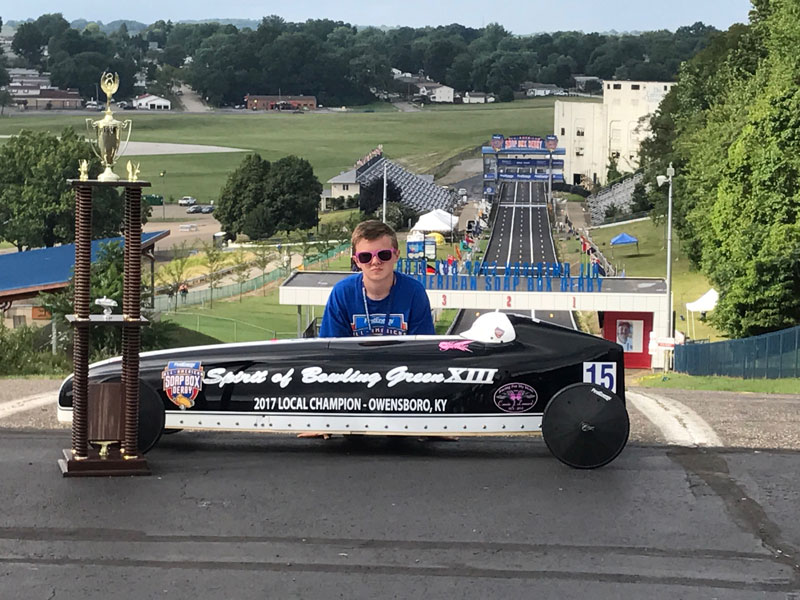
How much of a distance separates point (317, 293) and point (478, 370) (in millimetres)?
50394

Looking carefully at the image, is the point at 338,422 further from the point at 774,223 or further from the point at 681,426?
the point at 774,223

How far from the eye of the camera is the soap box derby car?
10.2m

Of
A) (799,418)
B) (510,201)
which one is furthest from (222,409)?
(510,201)

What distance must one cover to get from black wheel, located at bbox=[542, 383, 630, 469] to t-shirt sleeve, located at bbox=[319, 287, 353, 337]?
5.97 feet

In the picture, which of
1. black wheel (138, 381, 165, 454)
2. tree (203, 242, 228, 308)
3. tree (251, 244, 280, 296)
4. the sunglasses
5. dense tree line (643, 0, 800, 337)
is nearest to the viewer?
black wheel (138, 381, 165, 454)

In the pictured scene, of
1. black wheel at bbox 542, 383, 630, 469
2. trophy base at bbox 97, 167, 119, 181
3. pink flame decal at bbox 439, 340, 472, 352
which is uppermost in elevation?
trophy base at bbox 97, 167, 119, 181

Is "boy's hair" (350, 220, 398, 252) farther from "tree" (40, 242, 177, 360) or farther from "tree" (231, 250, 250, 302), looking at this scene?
"tree" (231, 250, 250, 302)

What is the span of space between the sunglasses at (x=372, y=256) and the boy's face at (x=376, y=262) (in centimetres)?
1

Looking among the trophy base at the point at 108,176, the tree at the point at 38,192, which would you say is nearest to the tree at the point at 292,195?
the tree at the point at 38,192

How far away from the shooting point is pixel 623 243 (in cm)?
10019

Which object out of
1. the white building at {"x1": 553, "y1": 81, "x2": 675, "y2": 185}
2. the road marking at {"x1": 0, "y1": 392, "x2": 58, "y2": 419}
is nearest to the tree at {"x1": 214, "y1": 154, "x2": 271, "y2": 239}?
the white building at {"x1": 553, "y1": 81, "x2": 675, "y2": 185}

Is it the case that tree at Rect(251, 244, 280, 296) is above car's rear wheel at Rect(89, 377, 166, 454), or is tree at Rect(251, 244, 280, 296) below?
below

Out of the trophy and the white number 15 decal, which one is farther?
the white number 15 decal

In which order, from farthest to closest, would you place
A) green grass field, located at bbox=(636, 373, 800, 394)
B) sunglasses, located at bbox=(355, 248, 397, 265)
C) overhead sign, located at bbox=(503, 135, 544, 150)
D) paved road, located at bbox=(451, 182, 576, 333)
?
overhead sign, located at bbox=(503, 135, 544, 150)
paved road, located at bbox=(451, 182, 576, 333)
green grass field, located at bbox=(636, 373, 800, 394)
sunglasses, located at bbox=(355, 248, 397, 265)
